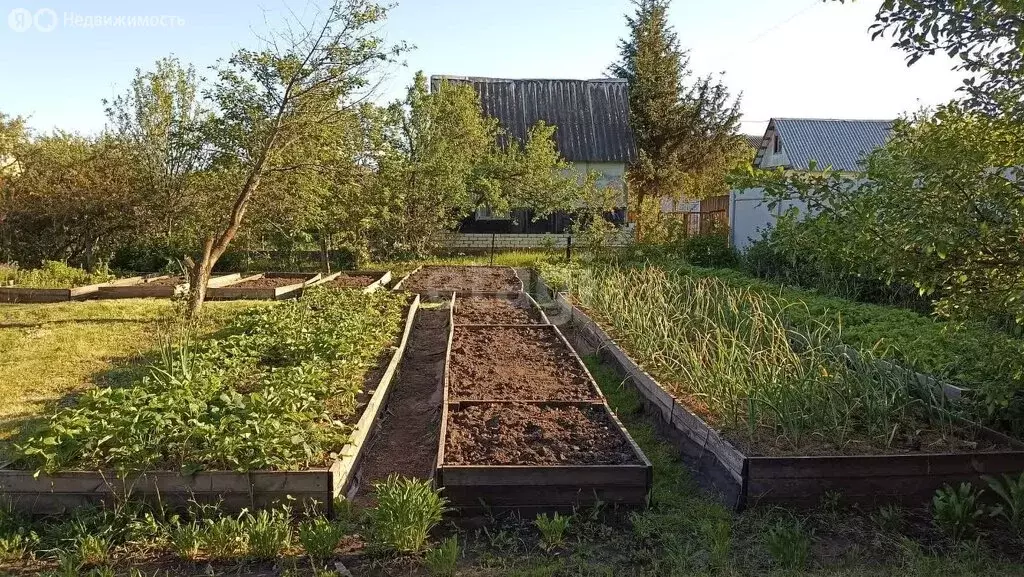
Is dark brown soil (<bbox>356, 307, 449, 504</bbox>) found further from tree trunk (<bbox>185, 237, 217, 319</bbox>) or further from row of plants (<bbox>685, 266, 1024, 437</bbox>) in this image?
row of plants (<bbox>685, 266, 1024, 437</bbox>)

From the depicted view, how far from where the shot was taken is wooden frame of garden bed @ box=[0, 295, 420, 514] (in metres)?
3.61

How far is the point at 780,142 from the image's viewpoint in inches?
855

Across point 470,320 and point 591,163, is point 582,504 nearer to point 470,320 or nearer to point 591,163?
point 470,320

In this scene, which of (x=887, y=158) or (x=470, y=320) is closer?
(x=887, y=158)

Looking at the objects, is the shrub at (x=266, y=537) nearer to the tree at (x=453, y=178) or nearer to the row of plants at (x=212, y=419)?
the row of plants at (x=212, y=419)

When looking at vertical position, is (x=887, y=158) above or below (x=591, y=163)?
below

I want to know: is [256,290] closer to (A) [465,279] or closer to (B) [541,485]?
(A) [465,279]

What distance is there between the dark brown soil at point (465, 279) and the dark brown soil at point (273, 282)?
200 centimetres

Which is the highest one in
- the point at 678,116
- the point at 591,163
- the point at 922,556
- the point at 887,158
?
the point at 678,116

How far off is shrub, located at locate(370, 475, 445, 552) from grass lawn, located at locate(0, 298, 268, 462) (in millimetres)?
2708

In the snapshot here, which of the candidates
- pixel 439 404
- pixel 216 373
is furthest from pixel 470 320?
pixel 216 373

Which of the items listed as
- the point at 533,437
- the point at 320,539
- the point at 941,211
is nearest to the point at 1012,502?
the point at 941,211

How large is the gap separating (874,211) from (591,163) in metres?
20.4

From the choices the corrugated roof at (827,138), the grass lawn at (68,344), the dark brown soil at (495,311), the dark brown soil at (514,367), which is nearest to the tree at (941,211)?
the dark brown soil at (514,367)
